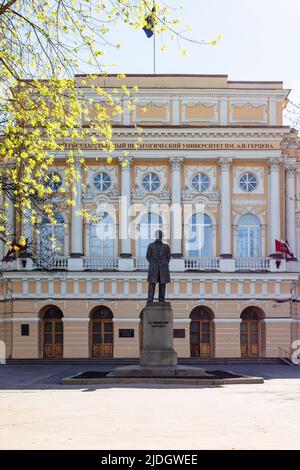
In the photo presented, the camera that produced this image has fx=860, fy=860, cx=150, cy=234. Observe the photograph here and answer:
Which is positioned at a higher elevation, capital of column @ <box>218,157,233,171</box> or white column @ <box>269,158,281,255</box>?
capital of column @ <box>218,157,233,171</box>

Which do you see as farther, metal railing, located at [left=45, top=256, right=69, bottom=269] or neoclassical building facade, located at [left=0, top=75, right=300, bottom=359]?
metal railing, located at [left=45, top=256, right=69, bottom=269]

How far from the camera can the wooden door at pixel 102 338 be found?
1682 inches

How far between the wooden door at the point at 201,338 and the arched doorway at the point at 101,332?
13.5ft

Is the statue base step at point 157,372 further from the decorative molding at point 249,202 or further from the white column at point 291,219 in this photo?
the white column at point 291,219

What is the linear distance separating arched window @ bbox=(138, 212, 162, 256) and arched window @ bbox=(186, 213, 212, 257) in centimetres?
171

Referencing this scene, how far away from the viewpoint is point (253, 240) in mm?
44156

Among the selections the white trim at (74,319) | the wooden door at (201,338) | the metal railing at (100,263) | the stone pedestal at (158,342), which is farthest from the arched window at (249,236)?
the stone pedestal at (158,342)

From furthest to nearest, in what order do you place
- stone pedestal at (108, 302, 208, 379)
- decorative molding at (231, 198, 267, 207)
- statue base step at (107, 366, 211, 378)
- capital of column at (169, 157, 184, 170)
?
decorative molding at (231, 198, 267, 207), capital of column at (169, 157, 184, 170), stone pedestal at (108, 302, 208, 379), statue base step at (107, 366, 211, 378)

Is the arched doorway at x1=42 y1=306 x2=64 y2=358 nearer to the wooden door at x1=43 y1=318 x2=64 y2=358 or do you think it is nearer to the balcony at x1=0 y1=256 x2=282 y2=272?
the wooden door at x1=43 y1=318 x2=64 y2=358

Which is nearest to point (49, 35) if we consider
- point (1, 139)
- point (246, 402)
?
point (1, 139)

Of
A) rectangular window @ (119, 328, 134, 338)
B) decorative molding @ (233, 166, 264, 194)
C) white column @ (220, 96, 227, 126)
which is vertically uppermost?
white column @ (220, 96, 227, 126)

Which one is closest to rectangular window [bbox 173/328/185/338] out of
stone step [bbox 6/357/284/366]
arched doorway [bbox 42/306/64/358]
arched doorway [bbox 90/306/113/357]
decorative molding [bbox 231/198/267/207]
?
stone step [bbox 6/357/284/366]

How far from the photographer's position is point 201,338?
142 feet

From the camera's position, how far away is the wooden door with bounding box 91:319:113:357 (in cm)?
4272
